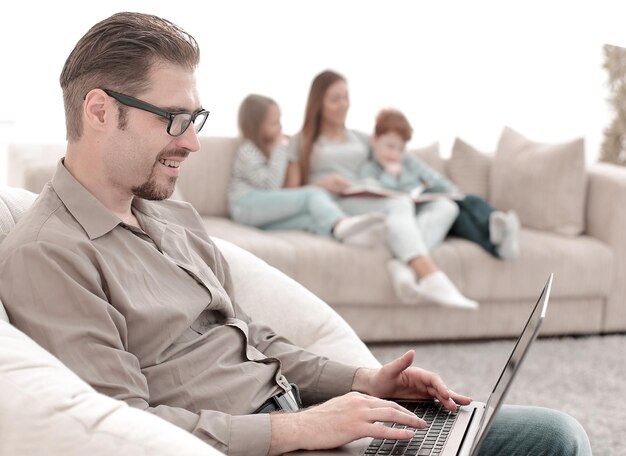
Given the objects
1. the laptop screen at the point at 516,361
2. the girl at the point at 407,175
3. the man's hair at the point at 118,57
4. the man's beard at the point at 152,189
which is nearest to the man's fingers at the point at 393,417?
the laptop screen at the point at 516,361

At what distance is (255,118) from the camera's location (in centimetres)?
414

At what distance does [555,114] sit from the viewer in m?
5.62

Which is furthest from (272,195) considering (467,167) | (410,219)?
(467,167)

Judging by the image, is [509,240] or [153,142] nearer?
[153,142]

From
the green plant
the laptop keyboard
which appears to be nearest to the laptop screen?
the laptop keyboard

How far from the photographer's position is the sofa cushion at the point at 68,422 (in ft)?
3.88

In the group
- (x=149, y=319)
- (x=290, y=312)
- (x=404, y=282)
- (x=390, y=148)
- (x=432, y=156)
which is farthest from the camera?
(x=432, y=156)

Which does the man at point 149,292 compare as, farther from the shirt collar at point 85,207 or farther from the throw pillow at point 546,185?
the throw pillow at point 546,185

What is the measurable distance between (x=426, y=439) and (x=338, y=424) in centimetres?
17

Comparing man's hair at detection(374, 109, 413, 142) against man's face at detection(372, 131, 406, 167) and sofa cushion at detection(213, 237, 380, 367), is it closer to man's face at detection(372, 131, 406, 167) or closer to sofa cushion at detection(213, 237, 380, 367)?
man's face at detection(372, 131, 406, 167)

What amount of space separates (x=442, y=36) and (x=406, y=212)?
5.55 feet

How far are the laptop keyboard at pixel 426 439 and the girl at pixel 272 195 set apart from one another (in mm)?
2214

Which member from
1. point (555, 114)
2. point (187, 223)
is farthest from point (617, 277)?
point (187, 223)

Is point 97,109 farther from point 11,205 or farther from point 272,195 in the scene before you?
point 272,195
